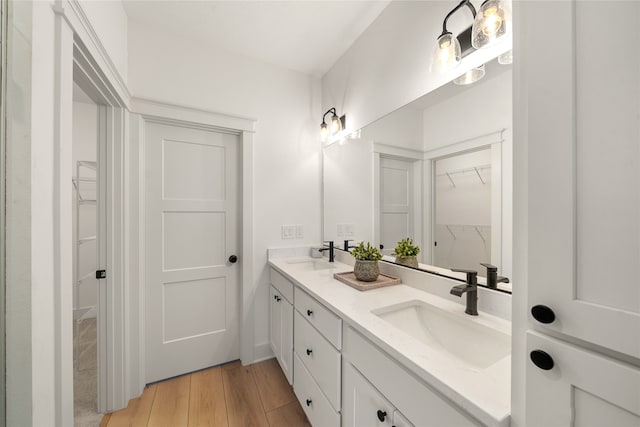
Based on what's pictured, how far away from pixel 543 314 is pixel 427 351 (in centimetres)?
37

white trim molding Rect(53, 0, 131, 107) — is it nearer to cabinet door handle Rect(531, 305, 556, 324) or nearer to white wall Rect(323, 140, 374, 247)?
white wall Rect(323, 140, 374, 247)

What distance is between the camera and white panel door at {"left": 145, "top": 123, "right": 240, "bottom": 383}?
1.82 meters

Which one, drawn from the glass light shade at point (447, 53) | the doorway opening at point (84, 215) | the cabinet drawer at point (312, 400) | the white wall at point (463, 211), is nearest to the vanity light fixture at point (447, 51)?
the glass light shade at point (447, 53)

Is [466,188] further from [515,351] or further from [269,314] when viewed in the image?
[269,314]

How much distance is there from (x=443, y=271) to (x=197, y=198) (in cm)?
182

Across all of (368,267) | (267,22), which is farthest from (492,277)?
(267,22)

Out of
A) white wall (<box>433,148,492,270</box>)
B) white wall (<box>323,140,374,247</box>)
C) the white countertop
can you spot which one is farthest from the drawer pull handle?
white wall (<box>323,140,374,247</box>)

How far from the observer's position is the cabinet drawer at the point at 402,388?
24.6 inches

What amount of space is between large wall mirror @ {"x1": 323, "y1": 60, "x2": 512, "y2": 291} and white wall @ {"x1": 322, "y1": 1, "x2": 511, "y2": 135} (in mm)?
72

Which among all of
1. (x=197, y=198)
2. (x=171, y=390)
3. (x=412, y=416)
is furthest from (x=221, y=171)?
(x=412, y=416)

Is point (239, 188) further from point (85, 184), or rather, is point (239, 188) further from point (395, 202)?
point (85, 184)

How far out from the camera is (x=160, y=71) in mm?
1788

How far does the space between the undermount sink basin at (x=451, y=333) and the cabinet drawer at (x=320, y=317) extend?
0.20 m

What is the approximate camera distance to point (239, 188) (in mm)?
2072
